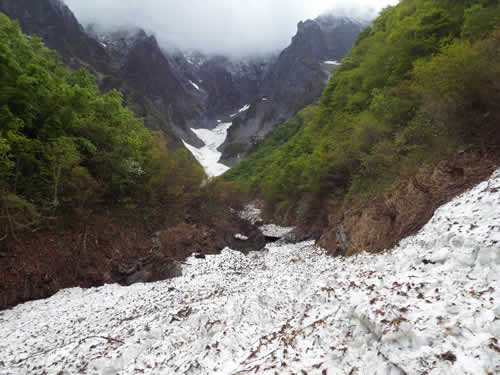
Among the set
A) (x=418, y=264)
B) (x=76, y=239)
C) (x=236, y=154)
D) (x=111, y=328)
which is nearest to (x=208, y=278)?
(x=111, y=328)

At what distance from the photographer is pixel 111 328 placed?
5934mm

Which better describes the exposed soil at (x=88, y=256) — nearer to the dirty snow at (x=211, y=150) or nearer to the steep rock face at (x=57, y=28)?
the dirty snow at (x=211, y=150)

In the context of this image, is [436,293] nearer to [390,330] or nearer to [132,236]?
[390,330]

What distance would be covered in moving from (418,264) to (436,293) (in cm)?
128

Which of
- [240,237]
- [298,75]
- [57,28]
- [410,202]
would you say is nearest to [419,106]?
[410,202]

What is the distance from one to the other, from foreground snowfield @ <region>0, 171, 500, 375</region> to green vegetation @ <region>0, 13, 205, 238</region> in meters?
4.55

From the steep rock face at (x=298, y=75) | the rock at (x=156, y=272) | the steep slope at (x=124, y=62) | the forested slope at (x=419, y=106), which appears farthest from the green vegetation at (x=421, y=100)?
the steep rock face at (x=298, y=75)

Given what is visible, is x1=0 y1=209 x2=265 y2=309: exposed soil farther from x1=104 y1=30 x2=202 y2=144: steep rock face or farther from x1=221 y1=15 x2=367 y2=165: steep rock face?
x1=104 y1=30 x2=202 y2=144: steep rock face

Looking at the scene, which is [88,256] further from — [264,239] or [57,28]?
[57,28]

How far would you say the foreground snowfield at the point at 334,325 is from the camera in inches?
100

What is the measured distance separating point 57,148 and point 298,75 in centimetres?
13515

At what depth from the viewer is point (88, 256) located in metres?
10.3

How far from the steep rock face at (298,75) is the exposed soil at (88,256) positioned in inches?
3993

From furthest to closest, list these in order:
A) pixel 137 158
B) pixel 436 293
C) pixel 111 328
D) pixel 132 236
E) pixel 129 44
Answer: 1. pixel 129 44
2. pixel 137 158
3. pixel 132 236
4. pixel 111 328
5. pixel 436 293
